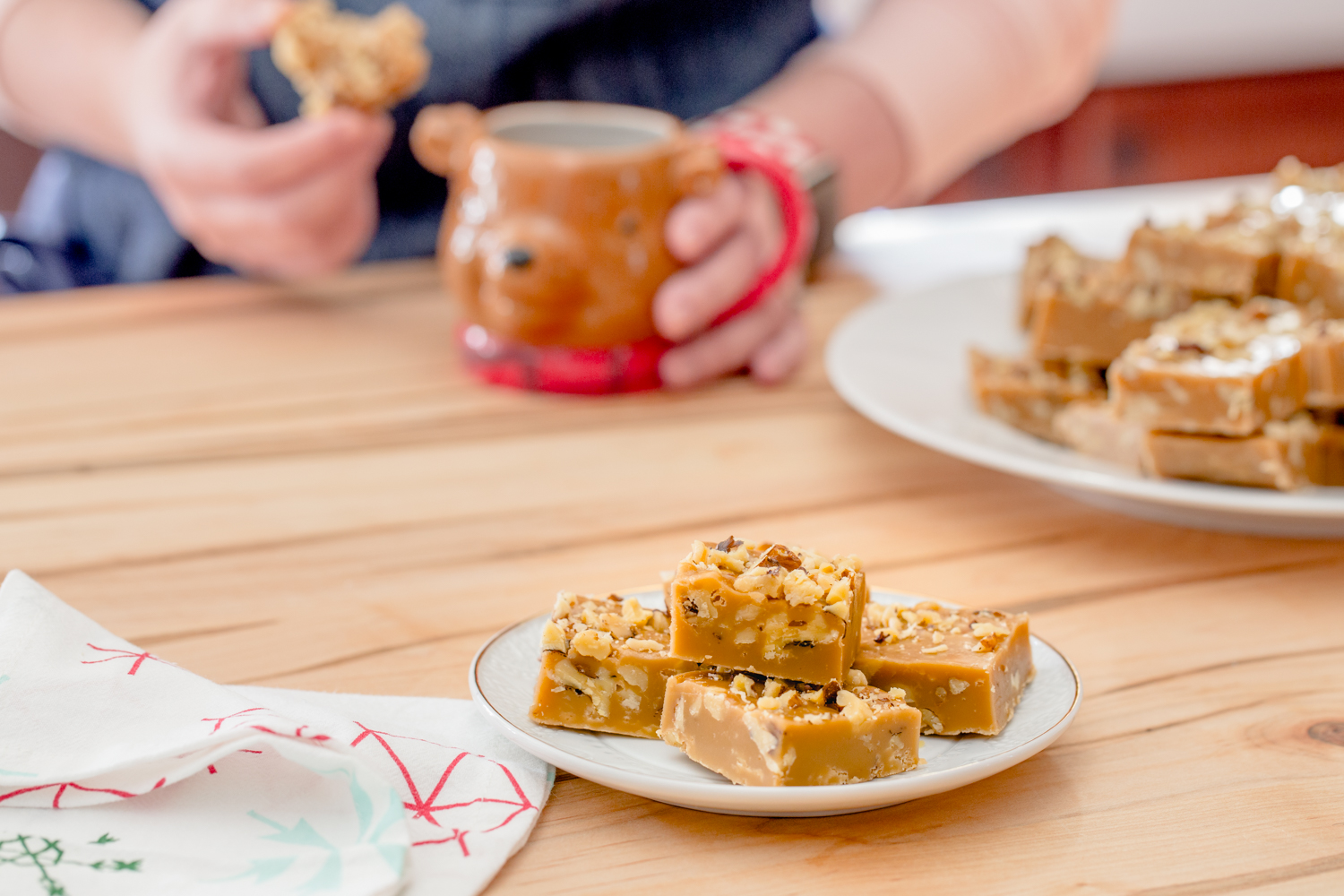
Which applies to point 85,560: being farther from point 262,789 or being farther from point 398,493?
point 262,789

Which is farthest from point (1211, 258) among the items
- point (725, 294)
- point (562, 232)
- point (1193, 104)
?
point (1193, 104)

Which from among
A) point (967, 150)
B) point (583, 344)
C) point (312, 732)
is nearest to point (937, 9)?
point (967, 150)

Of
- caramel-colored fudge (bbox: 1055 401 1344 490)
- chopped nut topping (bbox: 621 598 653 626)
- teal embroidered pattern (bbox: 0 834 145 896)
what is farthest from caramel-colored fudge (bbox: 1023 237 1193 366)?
teal embroidered pattern (bbox: 0 834 145 896)

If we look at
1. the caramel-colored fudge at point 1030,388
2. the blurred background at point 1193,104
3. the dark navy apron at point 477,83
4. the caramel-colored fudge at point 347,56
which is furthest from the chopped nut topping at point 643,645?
the blurred background at point 1193,104

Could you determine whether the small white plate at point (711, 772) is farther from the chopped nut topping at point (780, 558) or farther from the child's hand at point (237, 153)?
the child's hand at point (237, 153)

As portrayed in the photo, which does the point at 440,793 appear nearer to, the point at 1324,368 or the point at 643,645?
the point at 643,645

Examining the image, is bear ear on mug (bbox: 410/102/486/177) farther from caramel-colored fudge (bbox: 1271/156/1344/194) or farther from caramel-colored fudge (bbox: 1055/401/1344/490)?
caramel-colored fudge (bbox: 1271/156/1344/194)
